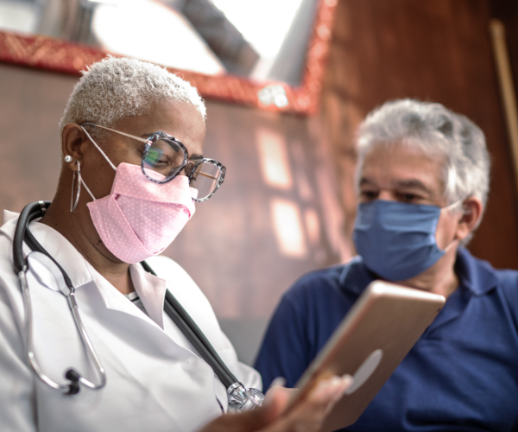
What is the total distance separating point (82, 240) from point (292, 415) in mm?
669

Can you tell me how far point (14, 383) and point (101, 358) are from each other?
164mm

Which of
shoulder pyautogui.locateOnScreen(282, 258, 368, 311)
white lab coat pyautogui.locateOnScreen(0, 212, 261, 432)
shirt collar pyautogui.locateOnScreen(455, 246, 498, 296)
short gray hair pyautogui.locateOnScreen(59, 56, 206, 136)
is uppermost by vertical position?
short gray hair pyautogui.locateOnScreen(59, 56, 206, 136)

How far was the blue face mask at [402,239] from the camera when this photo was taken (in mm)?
1495

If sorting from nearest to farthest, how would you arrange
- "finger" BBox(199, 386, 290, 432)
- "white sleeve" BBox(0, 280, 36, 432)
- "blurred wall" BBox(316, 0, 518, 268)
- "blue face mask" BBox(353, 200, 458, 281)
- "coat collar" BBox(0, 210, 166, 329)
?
"finger" BBox(199, 386, 290, 432), "white sleeve" BBox(0, 280, 36, 432), "coat collar" BBox(0, 210, 166, 329), "blue face mask" BBox(353, 200, 458, 281), "blurred wall" BBox(316, 0, 518, 268)

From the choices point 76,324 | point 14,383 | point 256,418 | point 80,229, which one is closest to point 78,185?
point 80,229

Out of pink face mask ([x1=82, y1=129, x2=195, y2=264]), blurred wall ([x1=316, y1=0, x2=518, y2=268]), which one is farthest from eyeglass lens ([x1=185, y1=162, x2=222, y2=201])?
blurred wall ([x1=316, y1=0, x2=518, y2=268])

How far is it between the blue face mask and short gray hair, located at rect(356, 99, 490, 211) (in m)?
0.14

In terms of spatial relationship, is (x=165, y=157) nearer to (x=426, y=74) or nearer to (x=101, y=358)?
(x=101, y=358)

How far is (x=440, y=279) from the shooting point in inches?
64.2

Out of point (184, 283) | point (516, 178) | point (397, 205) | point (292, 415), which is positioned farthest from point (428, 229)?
point (516, 178)

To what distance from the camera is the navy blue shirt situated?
1.38 metres

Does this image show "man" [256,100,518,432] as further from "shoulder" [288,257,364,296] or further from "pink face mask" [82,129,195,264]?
"pink face mask" [82,129,195,264]

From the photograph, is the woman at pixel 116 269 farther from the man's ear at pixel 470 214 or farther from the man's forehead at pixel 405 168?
the man's ear at pixel 470 214

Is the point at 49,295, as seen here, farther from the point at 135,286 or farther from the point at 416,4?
the point at 416,4
